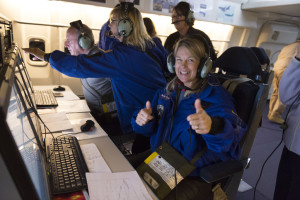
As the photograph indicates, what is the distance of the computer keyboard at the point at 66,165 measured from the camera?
0.94m

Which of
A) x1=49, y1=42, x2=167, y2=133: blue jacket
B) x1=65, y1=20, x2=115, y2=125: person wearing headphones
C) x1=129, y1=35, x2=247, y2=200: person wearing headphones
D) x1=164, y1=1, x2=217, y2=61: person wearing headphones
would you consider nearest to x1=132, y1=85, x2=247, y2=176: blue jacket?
x1=129, y1=35, x2=247, y2=200: person wearing headphones

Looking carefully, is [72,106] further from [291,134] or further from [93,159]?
[291,134]

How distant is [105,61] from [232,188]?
50.5 inches

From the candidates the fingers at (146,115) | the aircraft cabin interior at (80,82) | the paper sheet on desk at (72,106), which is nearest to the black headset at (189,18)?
the aircraft cabin interior at (80,82)

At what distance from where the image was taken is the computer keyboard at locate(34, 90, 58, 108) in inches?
76.6

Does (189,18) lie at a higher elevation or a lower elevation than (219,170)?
higher

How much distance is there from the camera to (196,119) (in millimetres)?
1038

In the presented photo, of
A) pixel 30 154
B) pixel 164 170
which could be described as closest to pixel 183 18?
pixel 164 170

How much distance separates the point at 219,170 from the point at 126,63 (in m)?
0.98

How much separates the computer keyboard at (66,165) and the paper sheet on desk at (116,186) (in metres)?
0.05

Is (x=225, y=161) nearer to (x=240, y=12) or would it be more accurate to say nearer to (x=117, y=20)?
(x=117, y=20)

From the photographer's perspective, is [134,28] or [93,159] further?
[134,28]

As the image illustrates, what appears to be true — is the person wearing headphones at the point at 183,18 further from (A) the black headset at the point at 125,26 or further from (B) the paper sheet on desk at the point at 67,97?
(B) the paper sheet on desk at the point at 67,97

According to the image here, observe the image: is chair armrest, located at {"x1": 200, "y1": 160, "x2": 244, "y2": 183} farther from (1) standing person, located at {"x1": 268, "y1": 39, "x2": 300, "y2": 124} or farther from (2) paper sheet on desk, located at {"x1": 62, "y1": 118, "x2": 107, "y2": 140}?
(1) standing person, located at {"x1": 268, "y1": 39, "x2": 300, "y2": 124}
